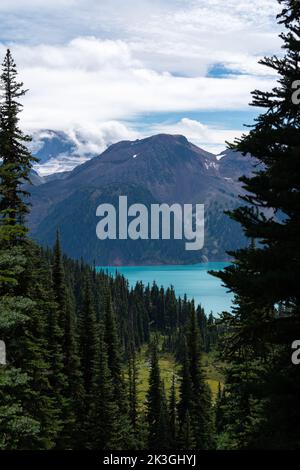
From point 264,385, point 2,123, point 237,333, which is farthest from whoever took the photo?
point 2,123

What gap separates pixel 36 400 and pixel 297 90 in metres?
29.8

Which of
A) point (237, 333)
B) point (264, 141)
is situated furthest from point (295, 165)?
point (237, 333)

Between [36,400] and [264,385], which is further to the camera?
[36,400]

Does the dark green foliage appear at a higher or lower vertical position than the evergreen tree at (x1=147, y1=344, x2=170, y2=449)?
higher

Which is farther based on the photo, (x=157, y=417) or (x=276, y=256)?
(x=157, y=417)

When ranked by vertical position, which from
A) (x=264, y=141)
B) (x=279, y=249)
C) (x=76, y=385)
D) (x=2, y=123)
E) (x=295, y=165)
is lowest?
(x=76, y=385)

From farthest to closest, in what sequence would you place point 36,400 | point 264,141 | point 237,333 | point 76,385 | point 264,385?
point 76,385 → point 36,400 → point 237,333 → point 264,141 → point 264,385

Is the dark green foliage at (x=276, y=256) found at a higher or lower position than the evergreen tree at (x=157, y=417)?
higher

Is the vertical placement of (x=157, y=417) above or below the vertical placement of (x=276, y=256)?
below

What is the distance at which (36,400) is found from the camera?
1398 inches

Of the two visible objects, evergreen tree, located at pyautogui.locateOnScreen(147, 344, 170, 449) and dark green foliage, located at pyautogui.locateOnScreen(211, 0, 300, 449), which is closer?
dark green foliage, located at pyautogui.locateOnScreen(211, 0, 300, 449)

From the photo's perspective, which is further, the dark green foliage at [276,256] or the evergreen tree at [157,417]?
the evergreen tree at [157,417]
